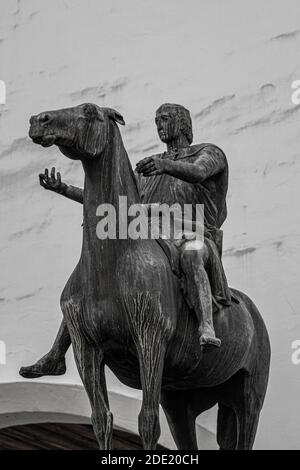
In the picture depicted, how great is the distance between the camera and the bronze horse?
4359 millimetres

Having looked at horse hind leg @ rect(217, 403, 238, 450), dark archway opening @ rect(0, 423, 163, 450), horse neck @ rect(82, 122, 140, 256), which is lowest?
horse hind leg @ rect(217, 403, 238, 450)

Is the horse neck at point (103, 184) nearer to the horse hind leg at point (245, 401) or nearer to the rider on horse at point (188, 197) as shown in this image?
the rider on horse at point (188, 197)

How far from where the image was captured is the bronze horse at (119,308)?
14.3ft

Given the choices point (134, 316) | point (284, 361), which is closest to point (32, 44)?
point (284, 361)

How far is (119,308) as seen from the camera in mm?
4371

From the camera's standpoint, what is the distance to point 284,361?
242 inches

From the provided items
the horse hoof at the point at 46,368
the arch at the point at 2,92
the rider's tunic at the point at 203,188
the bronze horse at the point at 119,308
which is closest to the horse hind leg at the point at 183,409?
the bronze horse at the point at 119,308

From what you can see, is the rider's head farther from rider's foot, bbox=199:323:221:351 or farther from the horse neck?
rider's foot, bbox=199:323:221:351

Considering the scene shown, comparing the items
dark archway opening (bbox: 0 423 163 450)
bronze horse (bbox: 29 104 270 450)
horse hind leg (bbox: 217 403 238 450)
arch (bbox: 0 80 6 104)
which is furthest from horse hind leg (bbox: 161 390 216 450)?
arch (bbox: 0 80 6 104)

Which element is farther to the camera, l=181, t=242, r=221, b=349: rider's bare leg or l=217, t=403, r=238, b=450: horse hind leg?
l=217, t=403, r=238, b=450: horse hind leg

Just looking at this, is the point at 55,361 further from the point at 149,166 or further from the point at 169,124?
the point at 169,124

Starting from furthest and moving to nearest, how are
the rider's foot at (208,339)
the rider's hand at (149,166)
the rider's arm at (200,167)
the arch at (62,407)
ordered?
the arch at (62,407)
the rider's arm at (200,167)
the rider's hand at (149,166)
the rider's foot at (208,339)

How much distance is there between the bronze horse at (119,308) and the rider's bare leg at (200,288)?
0.17 feet

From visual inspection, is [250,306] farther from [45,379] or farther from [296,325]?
[45,379]
